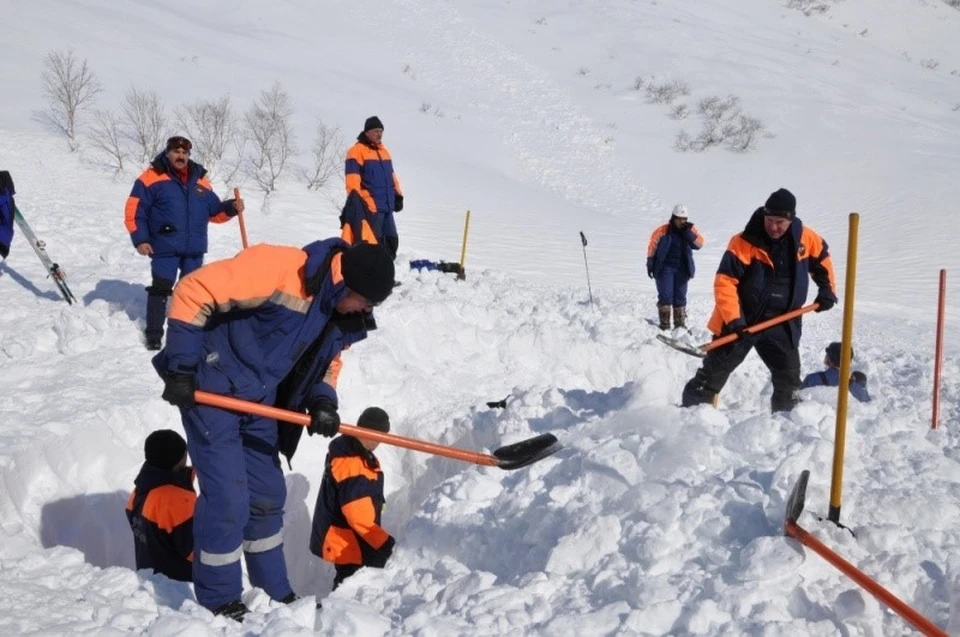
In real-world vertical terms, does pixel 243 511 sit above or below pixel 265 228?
below

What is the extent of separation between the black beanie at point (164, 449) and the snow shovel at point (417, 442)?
0.75 metres

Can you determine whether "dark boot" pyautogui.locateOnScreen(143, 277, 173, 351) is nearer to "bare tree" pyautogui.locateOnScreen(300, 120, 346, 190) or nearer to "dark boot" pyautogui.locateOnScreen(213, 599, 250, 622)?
"dark boot" pyautogui.locateOnScreen(213, 599, 250, 622)

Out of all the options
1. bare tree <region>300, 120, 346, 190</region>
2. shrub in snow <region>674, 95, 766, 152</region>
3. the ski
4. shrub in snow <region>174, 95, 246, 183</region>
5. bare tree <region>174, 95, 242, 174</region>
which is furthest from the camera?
shrub in snow <region>674, 95, 766, 152</region>

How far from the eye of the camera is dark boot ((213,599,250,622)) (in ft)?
9.78

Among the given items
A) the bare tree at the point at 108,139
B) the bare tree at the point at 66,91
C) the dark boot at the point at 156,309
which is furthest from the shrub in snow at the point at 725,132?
the dark boot at the point at 156,309

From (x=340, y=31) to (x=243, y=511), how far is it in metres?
24.5

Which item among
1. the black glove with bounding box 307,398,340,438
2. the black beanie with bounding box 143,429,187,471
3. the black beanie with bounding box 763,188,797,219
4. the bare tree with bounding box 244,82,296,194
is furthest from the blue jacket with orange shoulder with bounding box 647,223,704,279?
the bare tree with bounding box 244,82,296,194

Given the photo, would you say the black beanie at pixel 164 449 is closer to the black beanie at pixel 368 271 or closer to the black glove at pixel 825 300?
the black beanie at pixel 368 271

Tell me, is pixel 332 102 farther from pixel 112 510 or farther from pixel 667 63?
pixel 112 510

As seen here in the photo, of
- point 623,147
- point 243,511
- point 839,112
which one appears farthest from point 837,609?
point 839,112

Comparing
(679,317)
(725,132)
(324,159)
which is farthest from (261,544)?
(725,132)

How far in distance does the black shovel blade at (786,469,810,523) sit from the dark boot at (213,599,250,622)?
2.20 m

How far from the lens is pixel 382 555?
150 inches

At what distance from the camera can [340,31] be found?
2494 cm
